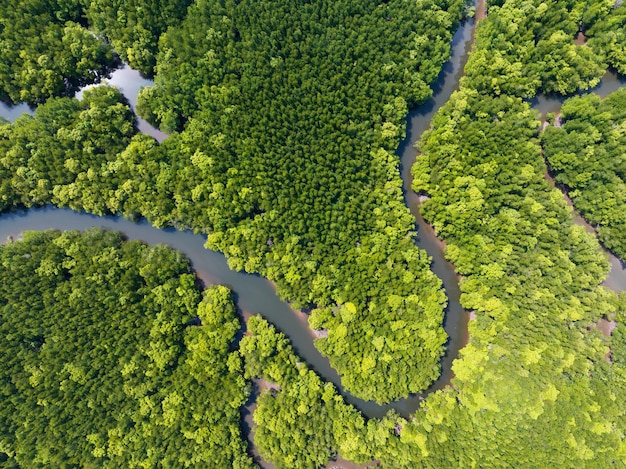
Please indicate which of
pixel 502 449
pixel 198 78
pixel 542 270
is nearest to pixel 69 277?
pixel 198 78

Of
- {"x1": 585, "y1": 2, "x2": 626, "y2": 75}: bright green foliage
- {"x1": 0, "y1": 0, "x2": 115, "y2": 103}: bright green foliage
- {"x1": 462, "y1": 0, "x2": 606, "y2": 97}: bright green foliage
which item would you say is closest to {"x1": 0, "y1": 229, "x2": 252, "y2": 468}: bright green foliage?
{"x1": 0, "y1": 0, "x2": 115, "y2": 103}: bright green foliage

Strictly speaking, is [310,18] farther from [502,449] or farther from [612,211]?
[502,449]

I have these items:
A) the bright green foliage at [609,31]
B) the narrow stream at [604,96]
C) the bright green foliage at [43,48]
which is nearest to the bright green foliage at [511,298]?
the narrow stream at [604,96]

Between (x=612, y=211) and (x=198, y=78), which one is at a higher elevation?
(x=612, y=211)

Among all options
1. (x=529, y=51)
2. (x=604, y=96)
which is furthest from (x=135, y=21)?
(x=604, y=96)

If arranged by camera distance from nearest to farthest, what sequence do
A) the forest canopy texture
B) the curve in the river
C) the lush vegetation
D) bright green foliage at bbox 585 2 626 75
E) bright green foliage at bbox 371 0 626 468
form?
bright green foliage at bbox 371 0 626 468 → the forest canopy texture → the lush vegetation → bright green foliage at bbox 585 2 626 75 → the curve in the river

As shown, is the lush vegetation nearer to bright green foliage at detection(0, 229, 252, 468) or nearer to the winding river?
the winding river
